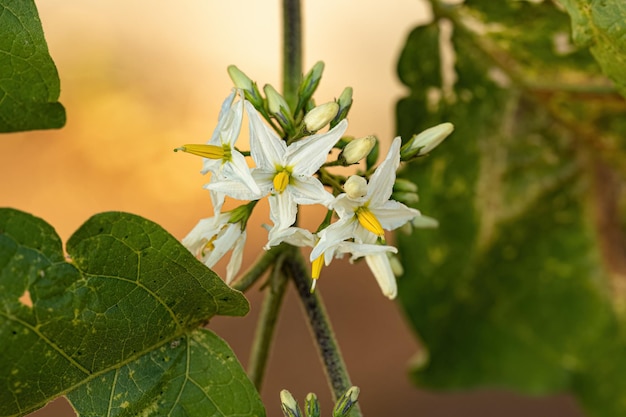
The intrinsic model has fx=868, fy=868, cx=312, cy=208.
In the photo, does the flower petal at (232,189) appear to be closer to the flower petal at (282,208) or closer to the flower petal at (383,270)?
the flower petal at (282,208)

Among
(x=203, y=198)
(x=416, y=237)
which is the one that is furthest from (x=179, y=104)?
(x=416, y=237)

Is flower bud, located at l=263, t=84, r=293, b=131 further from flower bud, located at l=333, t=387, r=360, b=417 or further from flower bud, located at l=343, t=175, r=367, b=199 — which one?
flower bud, located at l=333, t=387, r=360, b=417

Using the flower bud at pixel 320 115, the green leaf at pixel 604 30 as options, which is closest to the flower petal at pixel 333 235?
the flower bud at pixel 320 115

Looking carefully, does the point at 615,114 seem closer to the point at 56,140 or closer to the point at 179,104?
the point at 179,104

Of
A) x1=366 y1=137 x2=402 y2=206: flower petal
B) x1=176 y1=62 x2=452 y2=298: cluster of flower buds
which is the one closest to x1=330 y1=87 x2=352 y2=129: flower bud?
x1=176 y1=62 x2=452 y2=298: cluster of flower buds

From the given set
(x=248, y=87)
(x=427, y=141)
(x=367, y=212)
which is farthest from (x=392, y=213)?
(x=248, y=87)

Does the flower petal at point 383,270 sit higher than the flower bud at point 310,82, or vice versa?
the flower bud at point 310,82
